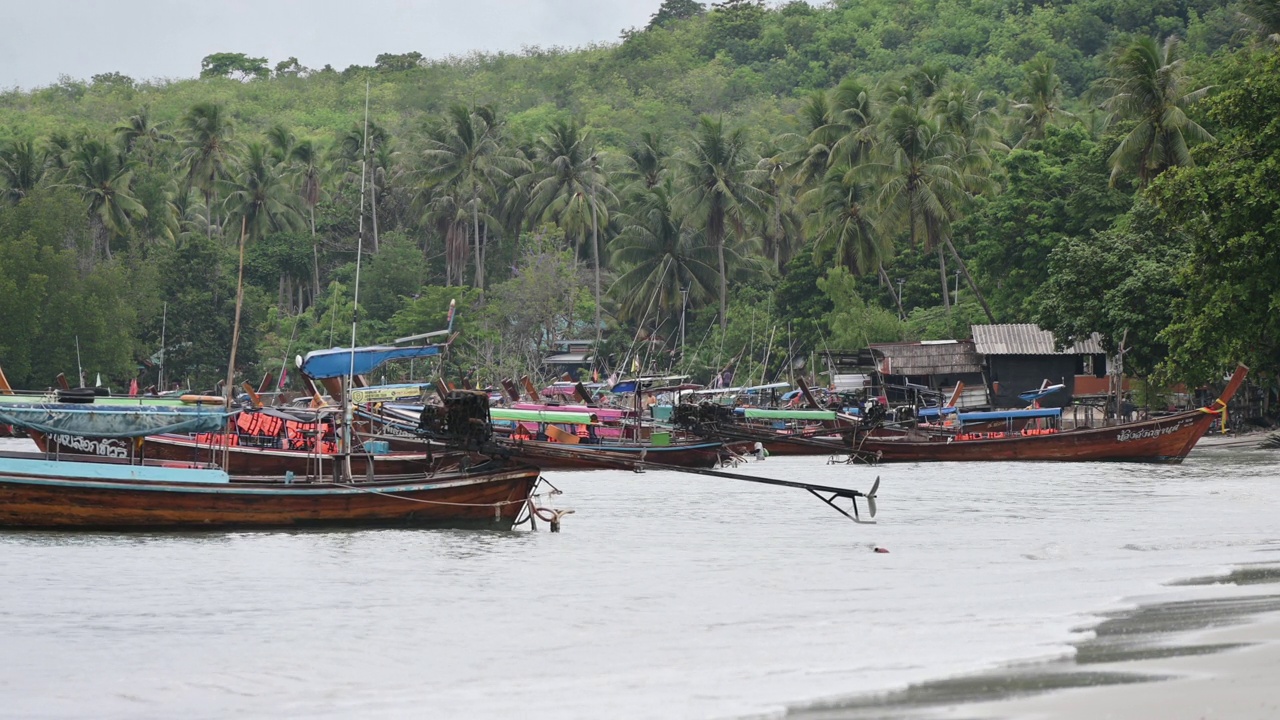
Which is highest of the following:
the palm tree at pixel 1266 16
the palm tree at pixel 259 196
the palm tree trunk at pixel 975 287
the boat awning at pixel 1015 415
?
the palm tree at pixel 1266 16

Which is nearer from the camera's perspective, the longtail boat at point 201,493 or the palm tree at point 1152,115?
the longtail boat at point 201,493

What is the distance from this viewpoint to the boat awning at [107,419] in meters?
23.9

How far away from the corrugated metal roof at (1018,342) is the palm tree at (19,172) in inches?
2169

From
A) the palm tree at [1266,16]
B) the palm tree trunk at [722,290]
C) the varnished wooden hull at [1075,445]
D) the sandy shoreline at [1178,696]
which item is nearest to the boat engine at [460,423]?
the sandy shoreline at [1178,696]

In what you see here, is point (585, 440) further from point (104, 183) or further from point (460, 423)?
point (104, 183)

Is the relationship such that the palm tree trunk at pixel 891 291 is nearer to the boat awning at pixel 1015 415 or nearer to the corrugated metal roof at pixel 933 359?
the corrugated metal roof at pixel 933 359

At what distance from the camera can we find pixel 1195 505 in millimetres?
26797

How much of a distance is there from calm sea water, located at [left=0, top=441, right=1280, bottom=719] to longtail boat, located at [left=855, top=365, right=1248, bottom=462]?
1094 centimetres

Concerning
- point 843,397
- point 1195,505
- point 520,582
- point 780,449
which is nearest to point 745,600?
point 520,582

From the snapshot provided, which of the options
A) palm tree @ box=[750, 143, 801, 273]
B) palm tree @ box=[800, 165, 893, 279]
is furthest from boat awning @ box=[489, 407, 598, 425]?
palm tree @ box=[750, 143, 801, 273]

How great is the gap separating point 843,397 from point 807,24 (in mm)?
86712

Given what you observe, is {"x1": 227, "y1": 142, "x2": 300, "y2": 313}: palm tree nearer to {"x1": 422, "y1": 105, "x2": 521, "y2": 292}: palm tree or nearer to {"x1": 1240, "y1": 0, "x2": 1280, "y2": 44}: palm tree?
{"x1": 422, "y1": 105, "x2": 521, "y2": 292}: palm tree

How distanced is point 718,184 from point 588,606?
2250 inches

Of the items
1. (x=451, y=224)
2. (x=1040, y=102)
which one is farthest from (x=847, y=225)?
(x=451, y=224)
